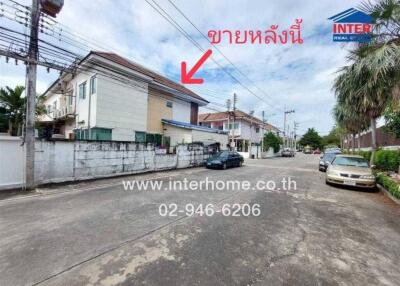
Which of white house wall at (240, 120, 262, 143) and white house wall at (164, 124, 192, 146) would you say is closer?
white house wall at (164, 124, 192, 146)

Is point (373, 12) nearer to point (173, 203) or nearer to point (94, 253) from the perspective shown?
point (173, 203)

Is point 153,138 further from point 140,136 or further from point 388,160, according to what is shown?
point 388,160

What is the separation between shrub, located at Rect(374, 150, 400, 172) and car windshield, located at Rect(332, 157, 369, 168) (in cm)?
290

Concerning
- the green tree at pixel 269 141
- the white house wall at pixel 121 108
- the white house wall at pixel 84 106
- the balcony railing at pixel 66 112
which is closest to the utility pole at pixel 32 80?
the white house wall at pixel 121 108

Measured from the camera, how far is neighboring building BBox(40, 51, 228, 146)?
14.6 m

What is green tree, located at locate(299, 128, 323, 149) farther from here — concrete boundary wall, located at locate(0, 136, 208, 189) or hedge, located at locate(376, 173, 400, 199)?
concrete boundary wall, located at locate(0, 136, 208, 189)

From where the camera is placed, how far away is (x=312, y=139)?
251 feet

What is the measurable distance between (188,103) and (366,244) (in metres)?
20.7

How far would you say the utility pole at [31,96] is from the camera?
7.87 m

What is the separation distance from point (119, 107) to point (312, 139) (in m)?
76.5

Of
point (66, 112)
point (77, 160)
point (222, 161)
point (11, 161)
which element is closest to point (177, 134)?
point (222, 161)

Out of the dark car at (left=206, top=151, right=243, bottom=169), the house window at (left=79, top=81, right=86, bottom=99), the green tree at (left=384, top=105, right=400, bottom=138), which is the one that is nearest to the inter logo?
the green tree at (left=384, top=105, right=400, bottom=138)

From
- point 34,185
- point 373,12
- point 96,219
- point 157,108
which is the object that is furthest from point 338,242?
point 157,108

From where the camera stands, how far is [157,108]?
19.4m
